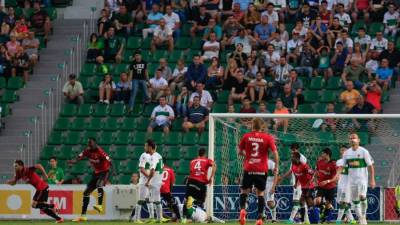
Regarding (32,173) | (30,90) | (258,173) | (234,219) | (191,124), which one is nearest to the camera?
(258,173)

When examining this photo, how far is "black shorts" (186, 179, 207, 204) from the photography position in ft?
104

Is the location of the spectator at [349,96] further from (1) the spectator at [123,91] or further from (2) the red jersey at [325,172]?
(1) the spectator at [123,91]

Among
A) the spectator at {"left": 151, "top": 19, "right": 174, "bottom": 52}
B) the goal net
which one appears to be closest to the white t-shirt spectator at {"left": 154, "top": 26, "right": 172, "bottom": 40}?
the spectator at {"left": 151, "top": 19, "right": 174, "bottom": 52}

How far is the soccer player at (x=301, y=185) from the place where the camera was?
31.6 m

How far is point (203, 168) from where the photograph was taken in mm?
31656

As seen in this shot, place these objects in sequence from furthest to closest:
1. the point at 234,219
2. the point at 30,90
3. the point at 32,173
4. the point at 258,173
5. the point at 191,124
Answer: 1. the point at 30,90
2. the point at 191,124
3. the point at 234,219
4. the point at 32,173
5. the point at 258,173

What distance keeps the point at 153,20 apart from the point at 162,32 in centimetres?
68

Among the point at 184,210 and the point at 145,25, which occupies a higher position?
the point at 145,25

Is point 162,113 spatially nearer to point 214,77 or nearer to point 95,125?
point 214,77

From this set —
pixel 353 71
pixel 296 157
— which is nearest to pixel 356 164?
pixel 296 157

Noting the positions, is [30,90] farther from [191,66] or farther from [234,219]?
[234,219]

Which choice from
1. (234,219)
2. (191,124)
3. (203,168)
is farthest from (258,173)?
(191,124)

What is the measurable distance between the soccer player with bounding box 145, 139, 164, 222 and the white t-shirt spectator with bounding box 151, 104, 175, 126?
17.3 ft

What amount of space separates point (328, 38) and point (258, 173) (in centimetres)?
1236
